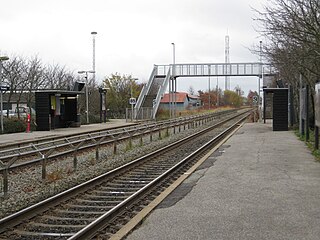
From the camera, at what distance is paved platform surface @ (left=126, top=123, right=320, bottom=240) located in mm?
6141

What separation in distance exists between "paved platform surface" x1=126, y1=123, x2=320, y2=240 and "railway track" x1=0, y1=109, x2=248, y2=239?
0.58m

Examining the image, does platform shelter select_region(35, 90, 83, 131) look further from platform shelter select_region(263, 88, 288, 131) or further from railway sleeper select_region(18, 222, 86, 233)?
railway sleeper select_region(18, 222, 86, 233)

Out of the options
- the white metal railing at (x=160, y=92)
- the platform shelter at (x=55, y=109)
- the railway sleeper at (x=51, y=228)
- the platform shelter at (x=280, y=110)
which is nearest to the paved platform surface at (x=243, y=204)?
the railway sleeper at (x=51, y=228)

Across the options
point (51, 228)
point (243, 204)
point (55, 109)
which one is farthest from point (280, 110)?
point (51, 228)

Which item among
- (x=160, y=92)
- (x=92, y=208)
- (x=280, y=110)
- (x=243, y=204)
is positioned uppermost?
(x=160, y=92)

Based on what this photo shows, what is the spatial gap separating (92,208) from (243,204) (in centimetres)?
272

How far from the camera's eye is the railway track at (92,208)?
6.57m

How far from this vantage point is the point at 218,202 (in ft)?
26.5

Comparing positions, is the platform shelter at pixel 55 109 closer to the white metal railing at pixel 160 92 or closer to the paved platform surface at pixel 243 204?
the white metal railing at pixel 160 92

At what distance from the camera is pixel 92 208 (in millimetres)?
8195

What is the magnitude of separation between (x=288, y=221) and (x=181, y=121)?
24149mm

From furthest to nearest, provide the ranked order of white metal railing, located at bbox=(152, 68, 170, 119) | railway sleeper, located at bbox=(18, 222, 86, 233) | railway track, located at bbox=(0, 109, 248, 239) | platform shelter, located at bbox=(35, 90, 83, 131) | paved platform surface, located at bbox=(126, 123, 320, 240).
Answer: white metal railing, located at bbox=(152, 68, 170, 119) → platform shelter, located at bbox=(35, 90, 83, 131) → railway sleeper, located at bbox=(18, 222, 86, 233) → railway track, located at bbox=(0, 109, 248, 239) → paved platform surface, located at bbox=(126, 123, 320, 240)

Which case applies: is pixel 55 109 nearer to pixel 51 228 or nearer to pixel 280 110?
pixel 280 110

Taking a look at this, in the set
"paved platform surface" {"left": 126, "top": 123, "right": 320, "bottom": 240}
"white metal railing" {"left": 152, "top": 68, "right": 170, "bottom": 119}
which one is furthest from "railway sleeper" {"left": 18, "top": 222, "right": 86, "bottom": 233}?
"white metal railing" {"left": 152, "top": 68, "right": 170, "bottom": 119}
